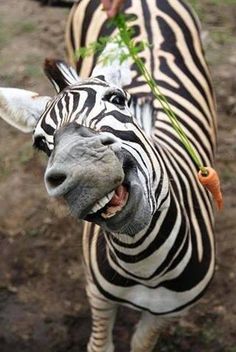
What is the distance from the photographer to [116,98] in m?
2.50

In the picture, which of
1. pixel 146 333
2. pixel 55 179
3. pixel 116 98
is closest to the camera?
pixel 55 179

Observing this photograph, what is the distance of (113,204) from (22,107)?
61 centimetres

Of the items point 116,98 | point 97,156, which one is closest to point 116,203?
point 97,156

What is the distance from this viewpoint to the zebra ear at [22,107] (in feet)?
8.86

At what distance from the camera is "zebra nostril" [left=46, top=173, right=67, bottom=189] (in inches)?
84.4

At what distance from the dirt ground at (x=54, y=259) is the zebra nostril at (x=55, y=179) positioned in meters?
1.83

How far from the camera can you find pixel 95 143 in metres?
2.19

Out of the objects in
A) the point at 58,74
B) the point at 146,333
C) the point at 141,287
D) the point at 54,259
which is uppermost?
the point at 58,74

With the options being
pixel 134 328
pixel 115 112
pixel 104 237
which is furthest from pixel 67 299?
pixel 115 112

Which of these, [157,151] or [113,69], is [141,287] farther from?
[113,69]

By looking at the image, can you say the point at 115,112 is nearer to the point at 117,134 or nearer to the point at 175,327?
the point at 117,134

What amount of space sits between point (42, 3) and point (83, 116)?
10.2 feet

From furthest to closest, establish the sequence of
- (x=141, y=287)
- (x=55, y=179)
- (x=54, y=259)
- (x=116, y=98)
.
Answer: (x=54, y=259), (x=141, y=287), (x=116, y=98), (x=55, y=179)

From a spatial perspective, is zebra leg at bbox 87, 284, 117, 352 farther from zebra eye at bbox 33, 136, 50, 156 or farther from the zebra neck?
zebra eye at bbox 33, 136, 50, 156
